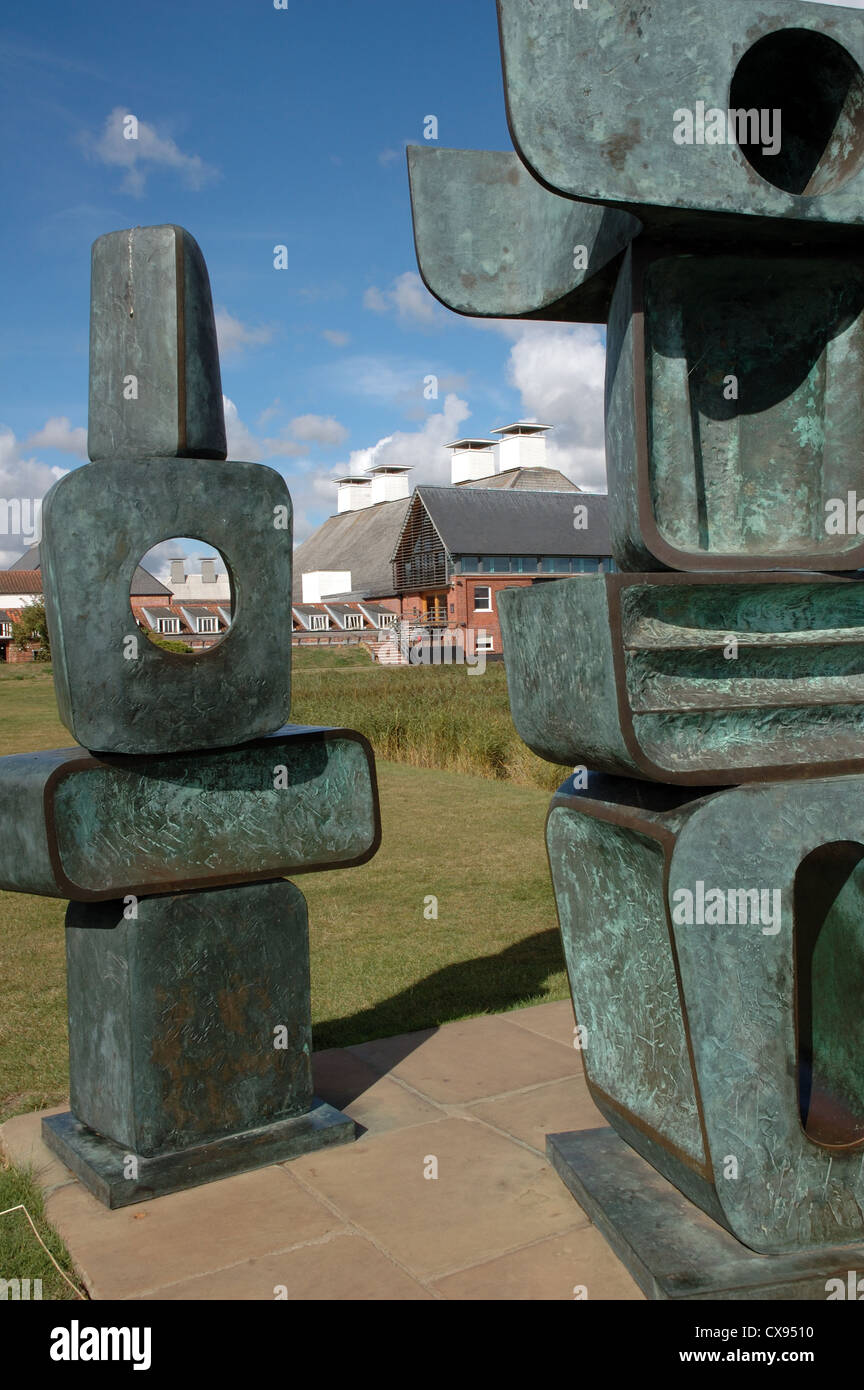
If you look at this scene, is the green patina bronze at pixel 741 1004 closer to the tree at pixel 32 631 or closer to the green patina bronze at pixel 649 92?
the green patina bronze at pixel 649 92

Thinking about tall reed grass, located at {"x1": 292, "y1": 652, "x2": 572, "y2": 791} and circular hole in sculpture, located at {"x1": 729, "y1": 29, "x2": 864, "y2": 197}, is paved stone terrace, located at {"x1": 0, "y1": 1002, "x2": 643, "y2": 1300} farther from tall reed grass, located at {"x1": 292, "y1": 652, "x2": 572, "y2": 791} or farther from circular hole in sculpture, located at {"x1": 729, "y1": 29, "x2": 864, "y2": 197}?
tall reed grass, located at {"x1": 292, "y1": 652, "x2": 572, "y2": 791}

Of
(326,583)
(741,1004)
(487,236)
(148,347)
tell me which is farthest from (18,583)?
(741,1004)

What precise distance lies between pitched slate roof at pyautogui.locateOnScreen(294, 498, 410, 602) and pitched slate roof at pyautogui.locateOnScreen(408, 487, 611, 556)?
6035 millimetres

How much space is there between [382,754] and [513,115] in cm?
1152

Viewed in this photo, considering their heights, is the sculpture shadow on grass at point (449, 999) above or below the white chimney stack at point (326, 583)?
below

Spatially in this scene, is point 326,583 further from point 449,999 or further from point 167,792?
point 167,792

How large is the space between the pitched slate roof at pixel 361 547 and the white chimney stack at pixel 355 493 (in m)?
0.90

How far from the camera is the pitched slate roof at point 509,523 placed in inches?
1474

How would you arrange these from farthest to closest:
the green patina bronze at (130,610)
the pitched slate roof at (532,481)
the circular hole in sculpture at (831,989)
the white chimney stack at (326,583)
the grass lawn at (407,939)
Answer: the white chimney stack at (326,583)
the pitched slate roof at (532,481)
the grass lawn at (407,939)
the green patina bronze at (130,610)
the circular hole in sculpture at (831,989)

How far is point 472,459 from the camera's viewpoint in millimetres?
52750

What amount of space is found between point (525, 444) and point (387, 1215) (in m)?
48.7

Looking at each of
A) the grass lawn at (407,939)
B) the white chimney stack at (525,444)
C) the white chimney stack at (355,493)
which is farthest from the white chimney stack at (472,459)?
the grass lawn at (407,939)
